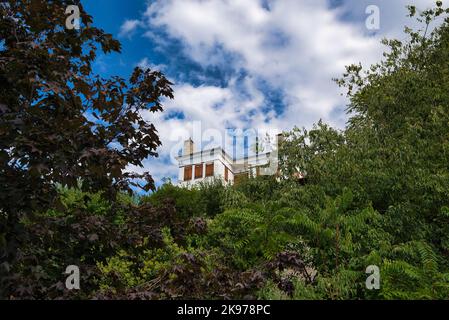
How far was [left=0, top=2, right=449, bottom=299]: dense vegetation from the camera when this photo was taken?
5465 millimetres

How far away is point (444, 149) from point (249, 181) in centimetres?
992

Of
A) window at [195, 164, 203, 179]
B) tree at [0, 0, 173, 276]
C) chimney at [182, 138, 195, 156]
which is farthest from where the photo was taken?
chimney at [182, 138, 195, 156]

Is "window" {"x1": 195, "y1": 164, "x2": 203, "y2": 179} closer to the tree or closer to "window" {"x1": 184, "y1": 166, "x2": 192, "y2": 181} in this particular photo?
"window" {"x1": 184, "y1": 166, "x2": 192, "y2": 181}

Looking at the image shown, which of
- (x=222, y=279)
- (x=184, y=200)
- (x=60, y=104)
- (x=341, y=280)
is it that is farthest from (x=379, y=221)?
(x=184, y=200)

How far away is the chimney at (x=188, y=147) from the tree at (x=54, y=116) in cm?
4122

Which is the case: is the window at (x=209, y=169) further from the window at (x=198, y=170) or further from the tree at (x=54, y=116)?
the tree at (x=54, y=116)

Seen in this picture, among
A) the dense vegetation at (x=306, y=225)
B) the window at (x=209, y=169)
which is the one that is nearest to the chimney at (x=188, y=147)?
the window at (x=209, y=169)

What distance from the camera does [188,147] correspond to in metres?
48.1

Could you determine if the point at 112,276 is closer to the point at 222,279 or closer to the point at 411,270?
the point at 222,279

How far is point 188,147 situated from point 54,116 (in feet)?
141

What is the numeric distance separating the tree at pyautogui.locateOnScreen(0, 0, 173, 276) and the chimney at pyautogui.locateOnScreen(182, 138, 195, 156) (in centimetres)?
4122

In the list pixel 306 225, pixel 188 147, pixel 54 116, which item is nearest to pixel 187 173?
pixel 188 147

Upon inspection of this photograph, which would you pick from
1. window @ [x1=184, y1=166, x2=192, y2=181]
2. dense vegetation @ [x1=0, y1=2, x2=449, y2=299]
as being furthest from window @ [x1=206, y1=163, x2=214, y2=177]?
dense vegetation @ [x1=0, y1=2, x2=449, y2=299]

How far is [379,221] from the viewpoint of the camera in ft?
38.6
